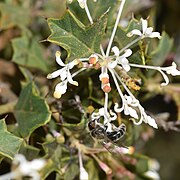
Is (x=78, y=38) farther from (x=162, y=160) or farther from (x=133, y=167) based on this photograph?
(x=162, y=160)

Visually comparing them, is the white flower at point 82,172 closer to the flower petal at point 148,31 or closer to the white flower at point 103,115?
the white flower at point 103,115

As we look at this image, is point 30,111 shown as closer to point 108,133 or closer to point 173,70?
point 108,133

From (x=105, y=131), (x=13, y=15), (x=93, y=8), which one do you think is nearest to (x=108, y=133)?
(x=105, y=131)

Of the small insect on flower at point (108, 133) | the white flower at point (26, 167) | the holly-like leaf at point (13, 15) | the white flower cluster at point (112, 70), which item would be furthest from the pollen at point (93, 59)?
the holly-like leaf at point (13, 15)

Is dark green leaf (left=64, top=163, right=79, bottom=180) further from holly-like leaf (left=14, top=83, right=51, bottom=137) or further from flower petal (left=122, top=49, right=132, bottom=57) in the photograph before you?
flower petal (left=122, top=49, right=132, bottom=57)

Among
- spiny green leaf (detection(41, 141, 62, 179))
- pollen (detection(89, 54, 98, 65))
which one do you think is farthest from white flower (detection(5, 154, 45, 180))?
pollen (detection(89, 54, 98, 65))

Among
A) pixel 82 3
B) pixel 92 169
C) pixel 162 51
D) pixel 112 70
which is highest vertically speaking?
pixel 82 3
